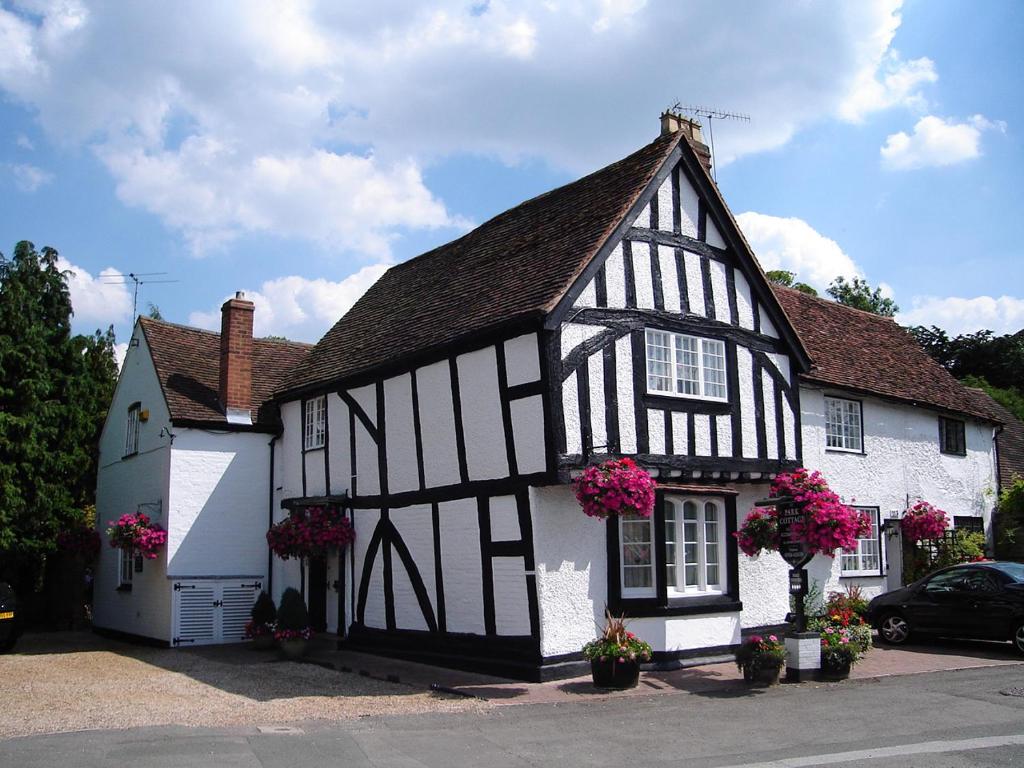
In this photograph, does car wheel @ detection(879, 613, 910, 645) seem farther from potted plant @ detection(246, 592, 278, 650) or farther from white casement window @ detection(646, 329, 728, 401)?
potted plant @ detection(246, 592, 278, 650)

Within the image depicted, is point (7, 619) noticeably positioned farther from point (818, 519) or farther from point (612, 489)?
point (818, 519)

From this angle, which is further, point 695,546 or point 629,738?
point 695,546

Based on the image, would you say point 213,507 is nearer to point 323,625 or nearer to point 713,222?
point 323,625

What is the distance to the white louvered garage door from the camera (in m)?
19.1

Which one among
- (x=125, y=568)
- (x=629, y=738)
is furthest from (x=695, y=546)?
(x=125, y=568)

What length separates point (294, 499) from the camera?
18609 millimetres

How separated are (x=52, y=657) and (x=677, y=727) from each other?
12.7 metres

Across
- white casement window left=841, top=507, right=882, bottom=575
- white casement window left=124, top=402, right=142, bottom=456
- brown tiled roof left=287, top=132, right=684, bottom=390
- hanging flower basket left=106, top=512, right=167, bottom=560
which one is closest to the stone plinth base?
brown tiled roof left=287, top=132, right=684, bottom=390

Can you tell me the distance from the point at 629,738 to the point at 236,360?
1355 cm

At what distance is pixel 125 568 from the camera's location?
21.8 metres

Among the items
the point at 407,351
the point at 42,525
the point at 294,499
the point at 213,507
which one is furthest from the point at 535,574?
the point at 42,525

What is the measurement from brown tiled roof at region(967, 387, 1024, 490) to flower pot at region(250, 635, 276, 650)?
17957 mm

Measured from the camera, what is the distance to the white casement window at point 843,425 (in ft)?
64.2

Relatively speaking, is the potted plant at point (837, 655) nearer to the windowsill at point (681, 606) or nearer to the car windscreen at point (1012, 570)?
the windowsill at point (681, 606)
